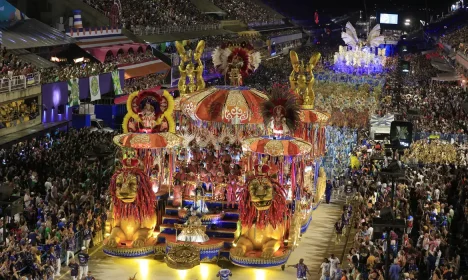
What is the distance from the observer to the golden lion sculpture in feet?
67.7

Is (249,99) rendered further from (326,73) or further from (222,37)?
(222,37)

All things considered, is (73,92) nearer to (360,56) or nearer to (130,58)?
(130,58)

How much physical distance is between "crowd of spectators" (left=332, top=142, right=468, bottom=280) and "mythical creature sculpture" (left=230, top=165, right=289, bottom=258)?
1.95 m

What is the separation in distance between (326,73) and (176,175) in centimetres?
3733

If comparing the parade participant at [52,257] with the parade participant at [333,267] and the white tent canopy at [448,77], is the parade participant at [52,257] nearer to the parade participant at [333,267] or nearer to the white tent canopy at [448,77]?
the parade participant at [333,267]

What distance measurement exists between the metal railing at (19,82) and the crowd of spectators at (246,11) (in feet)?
157

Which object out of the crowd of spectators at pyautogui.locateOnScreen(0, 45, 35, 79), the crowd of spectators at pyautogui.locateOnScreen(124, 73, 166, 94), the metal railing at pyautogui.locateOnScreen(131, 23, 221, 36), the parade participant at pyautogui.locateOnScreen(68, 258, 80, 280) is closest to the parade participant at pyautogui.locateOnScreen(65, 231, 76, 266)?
the parade participant at pyautogui.locateOnScreen(68, 258, 80, 280)

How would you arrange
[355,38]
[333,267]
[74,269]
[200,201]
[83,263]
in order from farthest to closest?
[355,38], [200,201], [333,267], [83,263], [74,269]

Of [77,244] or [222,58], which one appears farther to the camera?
[222,58]

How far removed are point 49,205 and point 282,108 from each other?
702cm

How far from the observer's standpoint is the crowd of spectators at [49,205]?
19109 mm

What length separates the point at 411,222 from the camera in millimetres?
23844

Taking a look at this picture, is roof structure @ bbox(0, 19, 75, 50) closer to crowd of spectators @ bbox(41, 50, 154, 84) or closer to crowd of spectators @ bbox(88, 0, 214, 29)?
crowd of spectators @ bbox(41, 50, 154, 84)

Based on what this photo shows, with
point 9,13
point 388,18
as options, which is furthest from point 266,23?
point 9,13
